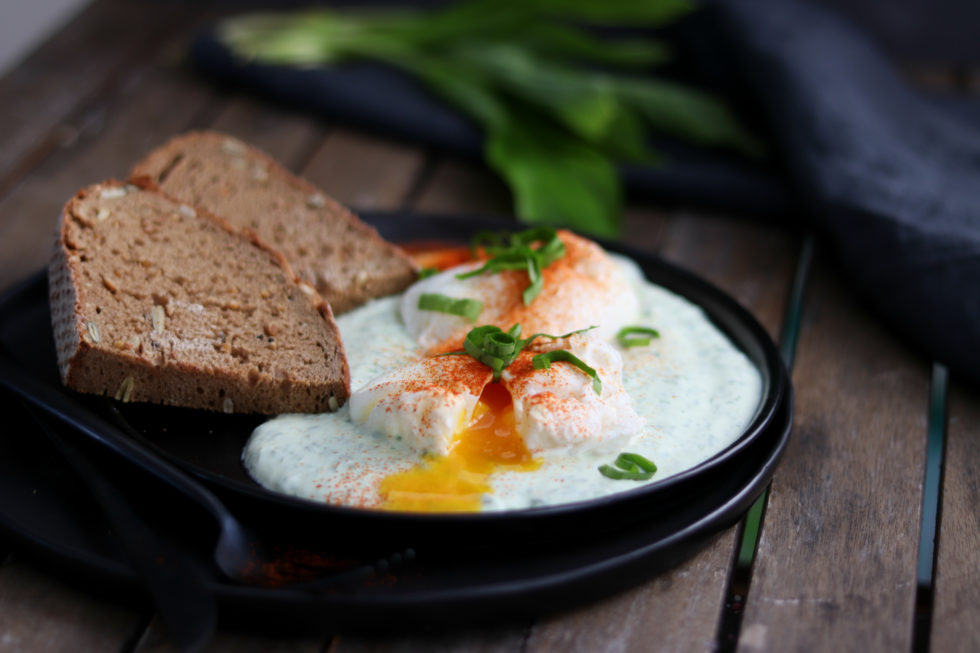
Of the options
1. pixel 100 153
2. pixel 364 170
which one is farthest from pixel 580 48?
pixel 100 153

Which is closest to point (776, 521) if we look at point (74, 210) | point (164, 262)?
point (164, 262)

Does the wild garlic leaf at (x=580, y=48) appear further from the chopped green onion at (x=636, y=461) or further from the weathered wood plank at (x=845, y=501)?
the chopped green onion at (x=636, y=461)

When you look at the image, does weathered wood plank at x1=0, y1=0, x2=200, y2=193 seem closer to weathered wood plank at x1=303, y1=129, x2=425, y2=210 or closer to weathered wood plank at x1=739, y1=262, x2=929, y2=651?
weathered wood plank at x1=303, y1=129, x2=425, y2=210

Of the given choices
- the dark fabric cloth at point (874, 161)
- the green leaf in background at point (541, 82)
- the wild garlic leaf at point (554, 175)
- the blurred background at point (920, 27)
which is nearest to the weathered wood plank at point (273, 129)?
the green leaf in background at point (541, 82)

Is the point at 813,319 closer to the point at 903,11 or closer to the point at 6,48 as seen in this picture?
the point at 903,11

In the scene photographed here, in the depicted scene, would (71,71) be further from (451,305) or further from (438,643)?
(438,643)

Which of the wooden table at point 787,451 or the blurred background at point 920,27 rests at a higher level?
the wooden table at point 787,451
